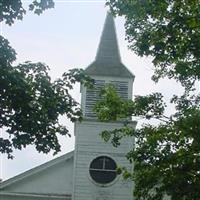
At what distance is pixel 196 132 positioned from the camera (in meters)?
14.5

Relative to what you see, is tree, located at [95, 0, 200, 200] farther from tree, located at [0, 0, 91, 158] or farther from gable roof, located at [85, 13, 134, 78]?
gable roof, located at [85, 13, 134, 78]

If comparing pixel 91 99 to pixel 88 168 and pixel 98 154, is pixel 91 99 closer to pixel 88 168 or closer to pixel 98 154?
pixel 98 154

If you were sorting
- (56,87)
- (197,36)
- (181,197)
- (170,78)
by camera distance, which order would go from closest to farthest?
(56,87) < (197,36) < (181,197) < (170,78)

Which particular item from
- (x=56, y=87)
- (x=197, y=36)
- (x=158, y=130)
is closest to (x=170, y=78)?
(x=158, y=130)

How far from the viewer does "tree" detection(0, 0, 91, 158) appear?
9391 millimetres

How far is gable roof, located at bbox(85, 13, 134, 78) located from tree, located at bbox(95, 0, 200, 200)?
35.9 ft

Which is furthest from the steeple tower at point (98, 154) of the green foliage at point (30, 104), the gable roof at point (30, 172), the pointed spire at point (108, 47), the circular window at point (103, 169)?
the green foliage at point (30, 104)

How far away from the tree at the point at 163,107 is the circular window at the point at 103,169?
10015mm

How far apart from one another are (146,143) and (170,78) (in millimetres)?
1955

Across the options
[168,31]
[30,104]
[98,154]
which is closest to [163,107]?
[168,31]

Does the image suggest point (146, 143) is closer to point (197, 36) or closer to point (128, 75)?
point (197, 36)

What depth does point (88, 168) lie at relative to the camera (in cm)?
2653

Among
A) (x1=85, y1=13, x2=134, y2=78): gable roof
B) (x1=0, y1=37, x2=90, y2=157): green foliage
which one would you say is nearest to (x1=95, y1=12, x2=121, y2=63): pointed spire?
(x1=85, y1=13, x2=134, y2=78): gable roof

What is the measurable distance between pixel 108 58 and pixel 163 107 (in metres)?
12.8
